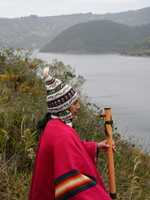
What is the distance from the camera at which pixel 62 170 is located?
171 cm

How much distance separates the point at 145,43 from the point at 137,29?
44369mm

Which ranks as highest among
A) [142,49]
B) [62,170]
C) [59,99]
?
[142,49]

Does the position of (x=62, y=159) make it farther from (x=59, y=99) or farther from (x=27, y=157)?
(x=27, y=157)

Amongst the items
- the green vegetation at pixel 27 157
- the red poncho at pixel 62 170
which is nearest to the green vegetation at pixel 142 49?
the green vegetation at pixel 27 157

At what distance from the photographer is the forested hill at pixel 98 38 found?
4188 inches

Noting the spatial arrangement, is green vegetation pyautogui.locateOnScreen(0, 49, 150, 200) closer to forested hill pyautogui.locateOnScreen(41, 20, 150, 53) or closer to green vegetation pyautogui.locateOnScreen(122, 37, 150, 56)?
green vegetation pyautogui.locateOnScreen(122, 37, 150, 56)

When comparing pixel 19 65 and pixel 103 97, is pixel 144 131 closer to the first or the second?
pixel 19 65

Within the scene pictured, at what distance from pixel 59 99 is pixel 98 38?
112104 millimetres

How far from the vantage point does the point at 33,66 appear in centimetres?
1238

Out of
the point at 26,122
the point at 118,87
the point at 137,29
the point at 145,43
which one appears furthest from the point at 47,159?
the point at 137,29

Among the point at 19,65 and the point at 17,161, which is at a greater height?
the point at 19,65

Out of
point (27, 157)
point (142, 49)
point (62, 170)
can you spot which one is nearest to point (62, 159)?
point (62, 170)

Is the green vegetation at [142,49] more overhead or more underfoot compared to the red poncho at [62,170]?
more overhead

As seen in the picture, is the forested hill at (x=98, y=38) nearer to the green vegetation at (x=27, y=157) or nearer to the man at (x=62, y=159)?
the green vegetation at (x=27, y=157)
